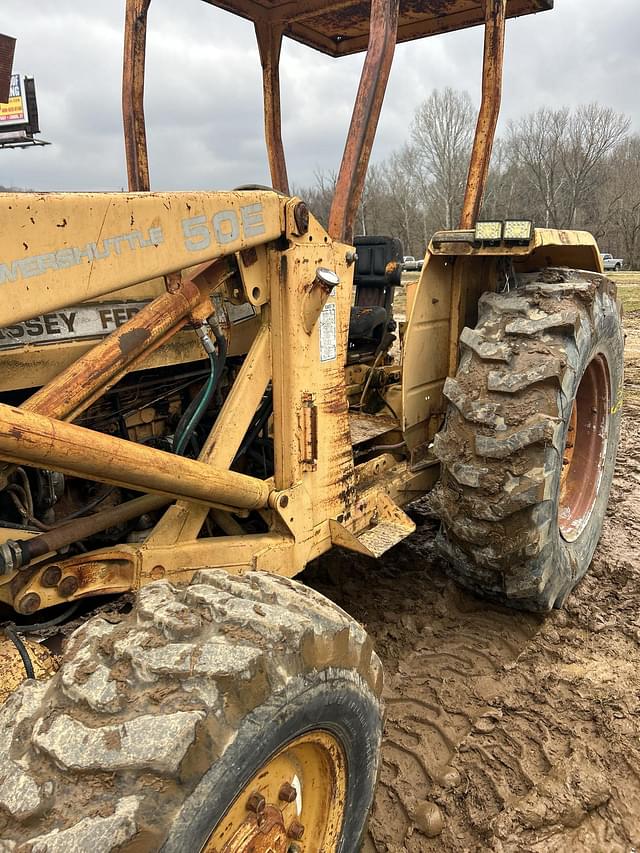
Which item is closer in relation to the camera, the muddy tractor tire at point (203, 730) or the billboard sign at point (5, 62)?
the muddy tractor tire at point (203, 730)

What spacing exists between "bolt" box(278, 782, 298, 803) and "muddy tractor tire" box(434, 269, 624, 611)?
1.32 metres

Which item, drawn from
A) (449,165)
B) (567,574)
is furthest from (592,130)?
(567,574)

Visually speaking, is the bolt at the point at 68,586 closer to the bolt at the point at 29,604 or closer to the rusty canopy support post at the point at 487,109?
the bolt at the point at 29,604

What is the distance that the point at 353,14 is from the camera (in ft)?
10.4

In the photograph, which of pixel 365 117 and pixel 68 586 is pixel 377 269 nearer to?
pixel 365 117

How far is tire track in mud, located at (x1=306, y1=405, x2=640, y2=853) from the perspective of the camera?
203 cm

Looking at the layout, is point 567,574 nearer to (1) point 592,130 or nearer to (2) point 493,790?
(2) point 493,790

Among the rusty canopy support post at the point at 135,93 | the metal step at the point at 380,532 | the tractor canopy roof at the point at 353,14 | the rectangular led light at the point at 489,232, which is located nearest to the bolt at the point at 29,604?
the metal step at the point at 380,532

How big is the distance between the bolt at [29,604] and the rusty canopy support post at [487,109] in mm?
2265

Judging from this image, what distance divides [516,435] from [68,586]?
1.60 metres

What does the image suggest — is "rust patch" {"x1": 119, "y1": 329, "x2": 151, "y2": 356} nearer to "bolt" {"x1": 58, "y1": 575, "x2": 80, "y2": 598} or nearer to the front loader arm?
the front loader arm

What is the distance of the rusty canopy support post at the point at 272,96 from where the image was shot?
126 inches

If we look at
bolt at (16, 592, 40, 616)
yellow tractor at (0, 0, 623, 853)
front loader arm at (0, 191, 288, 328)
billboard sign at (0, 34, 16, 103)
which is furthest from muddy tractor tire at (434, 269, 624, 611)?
billboard sign at (0, 34, 16, 103)

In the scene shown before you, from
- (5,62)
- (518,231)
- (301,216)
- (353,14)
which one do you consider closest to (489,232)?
(518,231)
